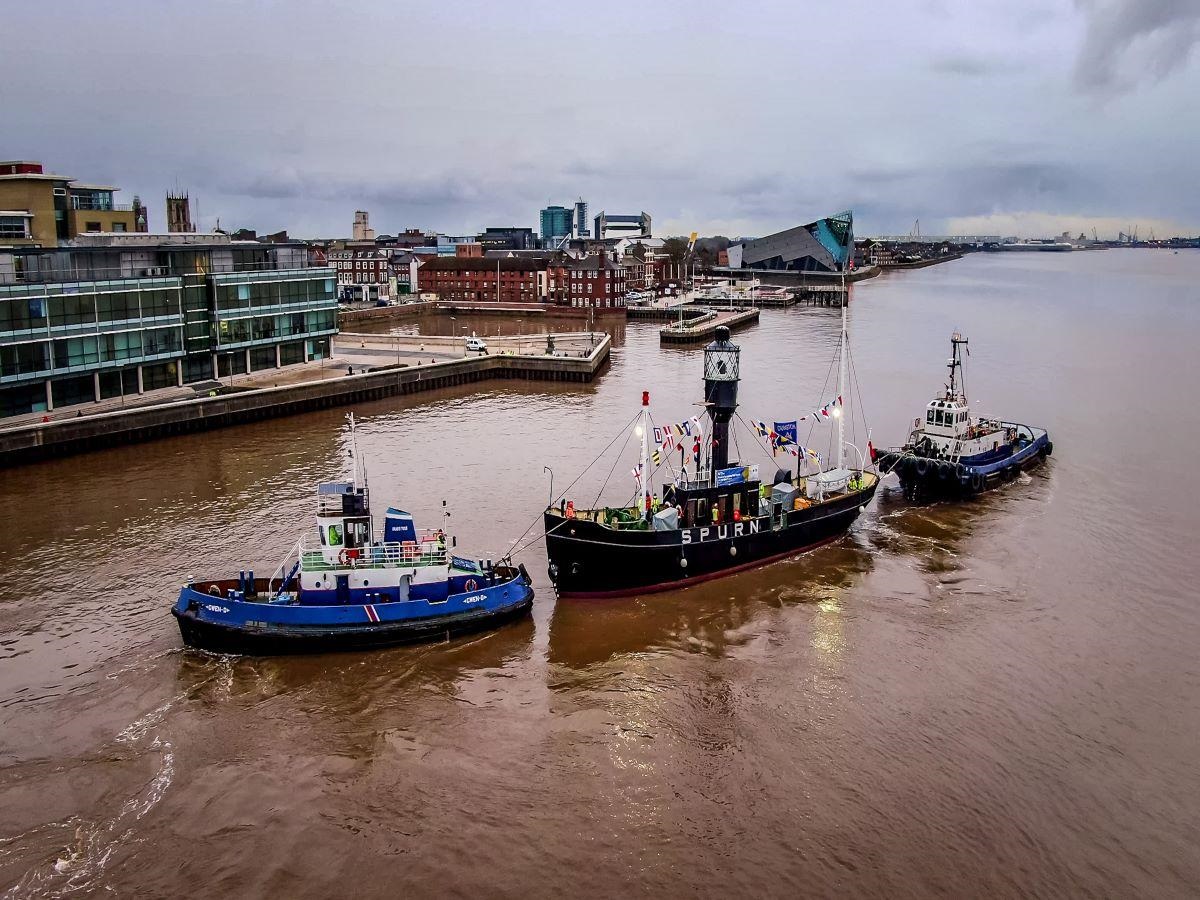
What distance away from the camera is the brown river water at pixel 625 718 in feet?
49.9

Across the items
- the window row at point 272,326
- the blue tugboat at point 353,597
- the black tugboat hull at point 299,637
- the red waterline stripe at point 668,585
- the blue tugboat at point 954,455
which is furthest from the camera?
the window row at point 272,326

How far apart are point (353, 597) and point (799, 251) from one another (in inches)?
5638

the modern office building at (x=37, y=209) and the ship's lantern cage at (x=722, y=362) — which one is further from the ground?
the modern office building at (x=37, y=209)

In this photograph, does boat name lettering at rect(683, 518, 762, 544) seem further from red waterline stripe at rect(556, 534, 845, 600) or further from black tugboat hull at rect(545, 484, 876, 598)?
red waterline stripe at rect(556, 534, 845, 600)

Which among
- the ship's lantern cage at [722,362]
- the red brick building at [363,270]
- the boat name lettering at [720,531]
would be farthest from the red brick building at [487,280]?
the boat name lettering at [720,531]

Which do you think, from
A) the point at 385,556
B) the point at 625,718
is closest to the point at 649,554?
the point at 625,718

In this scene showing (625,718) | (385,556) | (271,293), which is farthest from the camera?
(271,293)

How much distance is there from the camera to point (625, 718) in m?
19.5

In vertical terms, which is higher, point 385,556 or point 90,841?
point 385,556

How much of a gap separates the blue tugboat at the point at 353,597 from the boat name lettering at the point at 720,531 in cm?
506

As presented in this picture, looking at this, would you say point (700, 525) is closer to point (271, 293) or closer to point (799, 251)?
point (271, 293)

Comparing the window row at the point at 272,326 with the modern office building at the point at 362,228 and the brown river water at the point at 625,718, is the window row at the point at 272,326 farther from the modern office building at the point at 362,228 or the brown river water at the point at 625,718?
the modern office building at the point at 362,228

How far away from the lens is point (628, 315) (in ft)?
352

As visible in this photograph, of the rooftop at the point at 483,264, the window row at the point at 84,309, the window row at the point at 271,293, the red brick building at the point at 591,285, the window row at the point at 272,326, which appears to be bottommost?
the window row at the point at 272,326
